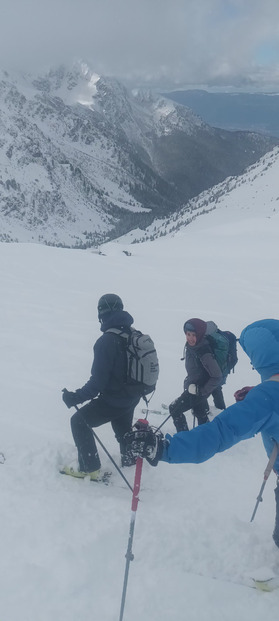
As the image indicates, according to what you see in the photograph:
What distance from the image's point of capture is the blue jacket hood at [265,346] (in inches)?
173

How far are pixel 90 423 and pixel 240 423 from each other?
272 cm

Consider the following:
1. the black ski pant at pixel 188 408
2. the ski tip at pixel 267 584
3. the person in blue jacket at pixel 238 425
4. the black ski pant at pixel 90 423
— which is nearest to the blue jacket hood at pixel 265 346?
the person in blue jacket at pixel 238 425

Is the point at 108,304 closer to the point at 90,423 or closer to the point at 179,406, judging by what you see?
the point at 90,423

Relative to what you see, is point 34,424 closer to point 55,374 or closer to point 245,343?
point 55,374

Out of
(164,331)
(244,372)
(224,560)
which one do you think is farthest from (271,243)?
(224,560)

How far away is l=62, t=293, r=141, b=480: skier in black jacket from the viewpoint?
5961mm

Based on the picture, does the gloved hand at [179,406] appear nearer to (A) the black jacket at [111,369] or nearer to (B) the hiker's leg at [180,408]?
(B) the hiker's leg at [180,408]

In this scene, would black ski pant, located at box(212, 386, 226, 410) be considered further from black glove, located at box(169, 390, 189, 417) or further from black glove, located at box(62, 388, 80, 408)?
black glove, located at box(62, 388, 80, 408)

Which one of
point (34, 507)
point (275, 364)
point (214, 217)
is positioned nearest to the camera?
point (275, 364)

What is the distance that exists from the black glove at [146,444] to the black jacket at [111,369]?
59.0 inches

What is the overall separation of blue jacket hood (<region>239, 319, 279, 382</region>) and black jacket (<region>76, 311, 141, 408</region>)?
75.2 inches

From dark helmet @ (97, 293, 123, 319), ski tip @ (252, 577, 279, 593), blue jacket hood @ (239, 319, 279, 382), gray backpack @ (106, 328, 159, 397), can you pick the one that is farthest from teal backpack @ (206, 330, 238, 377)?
ski tip @ (252, 577, 279, 593)

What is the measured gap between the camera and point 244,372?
11.5m

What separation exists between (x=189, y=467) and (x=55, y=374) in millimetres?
4356
